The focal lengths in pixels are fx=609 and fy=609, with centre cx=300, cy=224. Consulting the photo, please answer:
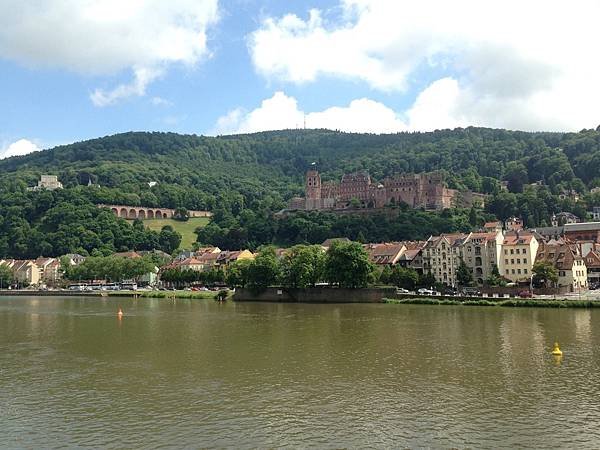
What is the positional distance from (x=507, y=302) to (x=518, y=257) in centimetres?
1921

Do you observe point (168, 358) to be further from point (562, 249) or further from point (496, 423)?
point (562, 249)

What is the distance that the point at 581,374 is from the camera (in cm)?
2952

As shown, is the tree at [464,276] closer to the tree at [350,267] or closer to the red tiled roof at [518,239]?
the red tiled roof at [518,239]

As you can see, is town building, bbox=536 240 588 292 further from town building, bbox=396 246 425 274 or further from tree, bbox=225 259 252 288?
tree, bbox=225 259 252 288

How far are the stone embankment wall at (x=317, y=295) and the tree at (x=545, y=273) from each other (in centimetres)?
1750

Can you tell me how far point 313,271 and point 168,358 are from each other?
159 ft

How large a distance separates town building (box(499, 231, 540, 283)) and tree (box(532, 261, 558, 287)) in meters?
4.11

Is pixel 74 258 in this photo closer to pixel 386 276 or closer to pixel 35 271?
pixel 35 271

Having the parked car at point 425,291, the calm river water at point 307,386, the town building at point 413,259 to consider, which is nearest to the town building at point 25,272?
the town building at point 413,259

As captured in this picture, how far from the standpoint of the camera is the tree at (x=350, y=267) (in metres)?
78.2

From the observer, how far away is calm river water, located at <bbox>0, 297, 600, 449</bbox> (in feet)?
68.0

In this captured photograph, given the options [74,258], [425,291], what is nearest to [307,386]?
[425,291]

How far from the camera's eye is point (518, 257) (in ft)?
269

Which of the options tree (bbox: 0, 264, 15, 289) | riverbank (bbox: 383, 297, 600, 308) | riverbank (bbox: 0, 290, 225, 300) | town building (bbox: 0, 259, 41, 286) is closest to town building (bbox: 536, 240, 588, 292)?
riverbank (bbox: 383, 297, 600, 308)
